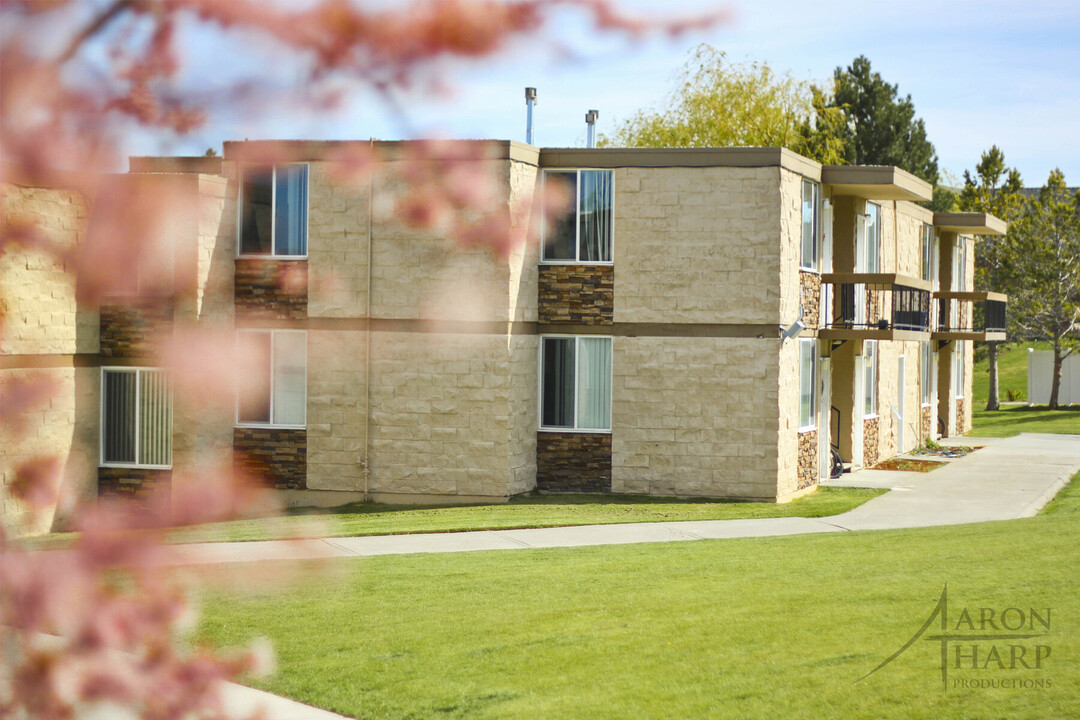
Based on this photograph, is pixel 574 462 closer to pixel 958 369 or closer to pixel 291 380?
pixel 291 380

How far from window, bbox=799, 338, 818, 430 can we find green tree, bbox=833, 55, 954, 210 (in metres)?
33.6

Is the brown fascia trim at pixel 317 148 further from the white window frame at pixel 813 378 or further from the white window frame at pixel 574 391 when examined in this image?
the white window frame at pixel 813 378

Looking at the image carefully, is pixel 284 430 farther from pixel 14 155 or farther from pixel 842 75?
pixel 842 75

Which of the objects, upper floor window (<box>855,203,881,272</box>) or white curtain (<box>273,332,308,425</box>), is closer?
white curtain (<box>273,332,308,425</box>)

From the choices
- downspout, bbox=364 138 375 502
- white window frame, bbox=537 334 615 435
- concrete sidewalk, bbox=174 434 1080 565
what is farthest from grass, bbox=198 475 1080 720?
white window frame, bbox=537 334 615 435

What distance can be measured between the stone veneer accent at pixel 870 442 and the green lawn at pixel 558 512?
5.67 m

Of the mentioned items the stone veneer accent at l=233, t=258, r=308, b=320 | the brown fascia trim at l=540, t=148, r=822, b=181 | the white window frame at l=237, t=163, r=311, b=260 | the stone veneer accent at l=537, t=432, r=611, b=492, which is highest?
the brown fascia trim at l=540, t=148, r=822, b=181

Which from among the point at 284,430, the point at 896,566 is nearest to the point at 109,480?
the point at 284,430

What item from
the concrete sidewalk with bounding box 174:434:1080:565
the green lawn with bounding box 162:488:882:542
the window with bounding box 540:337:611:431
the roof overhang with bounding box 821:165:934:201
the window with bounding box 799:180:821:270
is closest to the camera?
the concrete sidewalk with bounding box 174:434:1080:565

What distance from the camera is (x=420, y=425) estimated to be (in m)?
21.3

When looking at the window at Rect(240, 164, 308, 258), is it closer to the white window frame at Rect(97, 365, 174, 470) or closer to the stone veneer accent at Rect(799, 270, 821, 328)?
the white window frame at Rect(97, 365, 174, 470)

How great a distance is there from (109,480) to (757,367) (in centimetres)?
1166

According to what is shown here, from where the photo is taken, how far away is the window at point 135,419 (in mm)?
21188

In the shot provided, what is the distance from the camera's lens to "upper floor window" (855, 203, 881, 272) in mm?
26922
